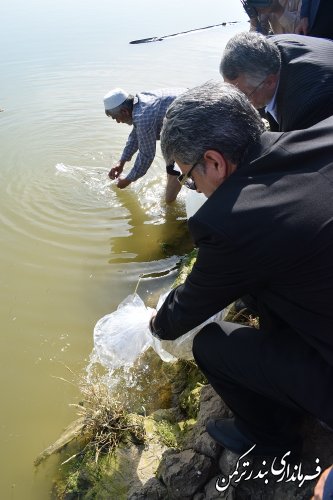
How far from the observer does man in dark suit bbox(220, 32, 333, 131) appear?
250 centimetres

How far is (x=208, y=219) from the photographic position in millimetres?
1490

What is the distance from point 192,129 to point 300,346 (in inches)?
37.4

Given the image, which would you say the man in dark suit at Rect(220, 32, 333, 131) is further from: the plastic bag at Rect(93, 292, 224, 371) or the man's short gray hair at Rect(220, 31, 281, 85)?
the plastic bag at Rect(93, 292, 224, 371)

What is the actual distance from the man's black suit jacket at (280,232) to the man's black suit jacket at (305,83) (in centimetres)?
96

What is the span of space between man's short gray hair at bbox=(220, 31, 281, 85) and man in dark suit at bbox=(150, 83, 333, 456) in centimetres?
A: 100

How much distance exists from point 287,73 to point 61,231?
2846 mm

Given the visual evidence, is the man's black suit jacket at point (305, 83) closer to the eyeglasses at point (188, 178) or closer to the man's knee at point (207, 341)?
the eyeglasses at point (188, 178)

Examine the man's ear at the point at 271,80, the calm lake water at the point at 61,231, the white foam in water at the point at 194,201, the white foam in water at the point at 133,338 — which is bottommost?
the calm lake water at the point at 61,231

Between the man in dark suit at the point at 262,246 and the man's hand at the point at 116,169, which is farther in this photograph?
the man's hand at the point at 116,169

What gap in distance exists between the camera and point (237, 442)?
6.44ft

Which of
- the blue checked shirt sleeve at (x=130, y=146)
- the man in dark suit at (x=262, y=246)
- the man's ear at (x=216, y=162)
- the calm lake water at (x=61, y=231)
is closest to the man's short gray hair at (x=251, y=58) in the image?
the man in dark suit at (x=262, y=246)

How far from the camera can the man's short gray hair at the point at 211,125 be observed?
1.54m

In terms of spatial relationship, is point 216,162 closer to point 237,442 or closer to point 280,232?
point 280,232

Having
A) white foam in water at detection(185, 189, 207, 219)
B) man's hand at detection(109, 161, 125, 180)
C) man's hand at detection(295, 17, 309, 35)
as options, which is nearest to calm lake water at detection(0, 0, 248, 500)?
man's hand at detection(109, 161, 125, 180)
